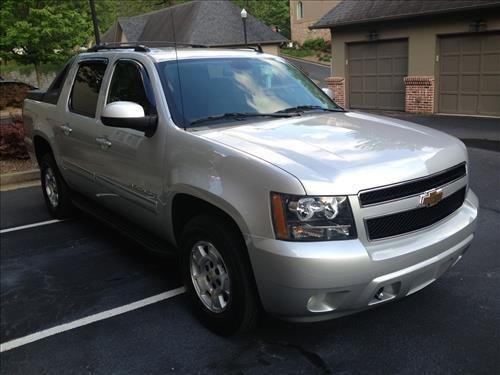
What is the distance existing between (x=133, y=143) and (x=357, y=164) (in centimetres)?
190

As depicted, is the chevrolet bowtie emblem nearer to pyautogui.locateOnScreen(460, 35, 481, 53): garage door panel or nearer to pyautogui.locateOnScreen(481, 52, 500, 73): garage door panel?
pyautogui.locateOnScreen(481, 52, 500, 73): garage door panel

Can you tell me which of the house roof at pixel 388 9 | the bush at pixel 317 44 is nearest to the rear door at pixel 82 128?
the house roof at pixel 388 9

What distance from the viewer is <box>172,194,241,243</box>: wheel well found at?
10.7 feet

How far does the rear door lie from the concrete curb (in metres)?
3.52

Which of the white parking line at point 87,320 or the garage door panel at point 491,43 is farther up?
the garage door panel at point 491,43

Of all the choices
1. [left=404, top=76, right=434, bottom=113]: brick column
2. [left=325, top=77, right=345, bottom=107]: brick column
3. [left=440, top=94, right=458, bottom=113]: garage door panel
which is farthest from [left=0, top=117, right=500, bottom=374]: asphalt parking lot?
[left=325, top=77, right=345, bottom=107]: brick column

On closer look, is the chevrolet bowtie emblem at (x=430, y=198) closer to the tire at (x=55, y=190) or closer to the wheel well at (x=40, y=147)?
the tire at (x=55, y=190)

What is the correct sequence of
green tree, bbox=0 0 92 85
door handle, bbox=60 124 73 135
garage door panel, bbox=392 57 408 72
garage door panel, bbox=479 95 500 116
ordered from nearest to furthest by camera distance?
door handle, bbox=60 124 73 135 < garage door panel, bbox=479 95 500 116 < garage door panel, bbox=392 57 408 72 < green tree, bbox=0 0 92 85

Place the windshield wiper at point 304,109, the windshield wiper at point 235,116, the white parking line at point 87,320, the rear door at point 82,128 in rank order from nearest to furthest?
the white parking line at point 87,320
the windshield wiper at point 235,116
the windshield wiper at point 304,109
the rear door at point 82,128

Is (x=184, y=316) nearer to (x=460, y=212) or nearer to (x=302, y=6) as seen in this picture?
(x=460, y=212)

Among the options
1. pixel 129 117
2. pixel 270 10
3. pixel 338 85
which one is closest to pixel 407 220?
pixel 129 117

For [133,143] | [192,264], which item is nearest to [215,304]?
[192,264]

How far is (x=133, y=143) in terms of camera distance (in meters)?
4.08

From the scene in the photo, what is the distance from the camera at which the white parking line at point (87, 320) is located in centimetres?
361
